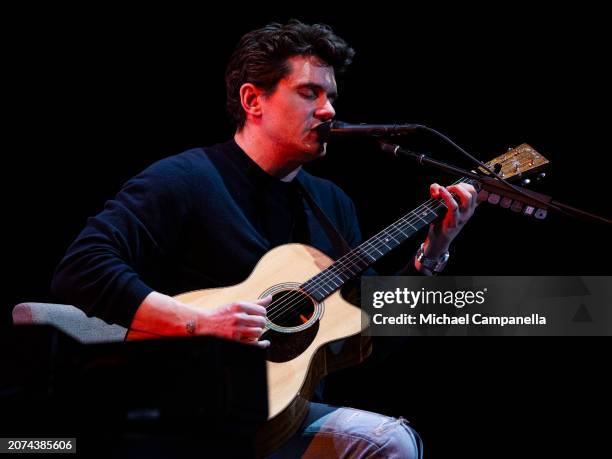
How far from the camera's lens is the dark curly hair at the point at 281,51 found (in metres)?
2.97

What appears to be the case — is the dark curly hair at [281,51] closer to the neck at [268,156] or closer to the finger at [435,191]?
the neck at [268,156]

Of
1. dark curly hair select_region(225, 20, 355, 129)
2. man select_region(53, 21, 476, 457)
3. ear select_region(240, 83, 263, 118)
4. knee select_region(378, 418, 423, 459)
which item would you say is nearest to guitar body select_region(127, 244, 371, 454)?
man select_region(53, 21, 476, 457)

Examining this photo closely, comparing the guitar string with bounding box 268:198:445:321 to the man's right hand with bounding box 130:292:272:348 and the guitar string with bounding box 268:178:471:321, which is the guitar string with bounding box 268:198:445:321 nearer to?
the guitar string with bounding box 268:178:471:321

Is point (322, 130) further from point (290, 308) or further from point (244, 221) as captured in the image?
point (290, 308)

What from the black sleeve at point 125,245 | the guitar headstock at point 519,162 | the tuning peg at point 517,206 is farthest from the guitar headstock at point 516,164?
the black sleeve at point 125,245

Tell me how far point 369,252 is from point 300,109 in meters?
0.70

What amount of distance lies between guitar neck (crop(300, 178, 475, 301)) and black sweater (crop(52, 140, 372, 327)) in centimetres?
23

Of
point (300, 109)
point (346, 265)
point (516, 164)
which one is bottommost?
point (346, 265)

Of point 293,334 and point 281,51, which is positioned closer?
point 293,334

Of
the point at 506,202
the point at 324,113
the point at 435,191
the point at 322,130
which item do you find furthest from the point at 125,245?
the point at 506,202

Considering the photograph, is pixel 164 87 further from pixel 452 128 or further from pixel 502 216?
pixel 502 216

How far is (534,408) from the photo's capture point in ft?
11.1

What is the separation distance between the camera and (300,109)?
290 cm

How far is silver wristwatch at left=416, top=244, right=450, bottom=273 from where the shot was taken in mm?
2871
